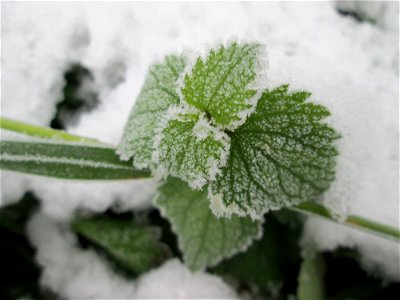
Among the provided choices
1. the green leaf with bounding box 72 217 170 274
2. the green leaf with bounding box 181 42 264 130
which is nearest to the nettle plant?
the green leaf with bounding box 181 42 264 130

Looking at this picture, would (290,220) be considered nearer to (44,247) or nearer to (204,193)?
(204,193)

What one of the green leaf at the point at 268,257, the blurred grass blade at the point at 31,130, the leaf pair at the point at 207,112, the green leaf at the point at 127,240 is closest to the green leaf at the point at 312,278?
the green leaf at the point at 268,257

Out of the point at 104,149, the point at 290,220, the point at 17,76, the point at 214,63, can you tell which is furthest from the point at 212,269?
the point at 17,76

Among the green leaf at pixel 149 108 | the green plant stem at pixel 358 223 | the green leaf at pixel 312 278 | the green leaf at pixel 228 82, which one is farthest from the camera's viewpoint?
the green leaf at pixel 312 278

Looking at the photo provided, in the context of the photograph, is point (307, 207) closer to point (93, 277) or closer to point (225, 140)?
point (225, 140)

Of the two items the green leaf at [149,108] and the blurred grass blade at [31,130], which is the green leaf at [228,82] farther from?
the blurred grass blade at [31,130]

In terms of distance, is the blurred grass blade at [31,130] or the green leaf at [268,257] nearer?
the blurred grass blade at [31,130]
